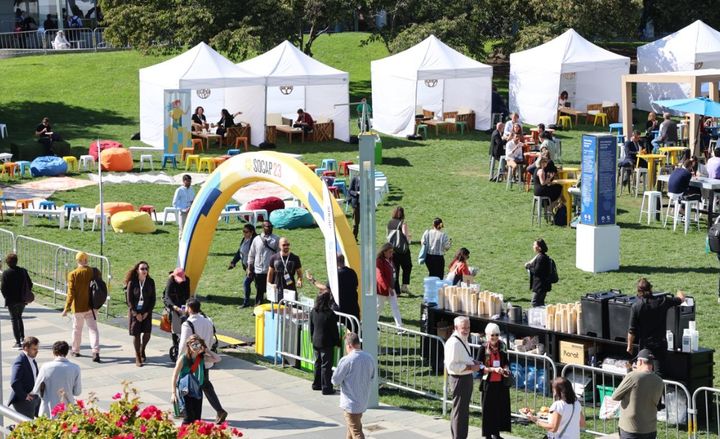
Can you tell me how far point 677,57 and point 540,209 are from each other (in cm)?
1779

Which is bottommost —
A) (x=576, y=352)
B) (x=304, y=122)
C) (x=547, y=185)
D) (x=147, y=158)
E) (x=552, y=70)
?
(x=576, y=352)

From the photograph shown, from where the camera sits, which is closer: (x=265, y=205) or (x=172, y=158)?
(x=265, y=205)

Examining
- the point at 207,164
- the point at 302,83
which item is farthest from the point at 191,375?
the point at 302,83

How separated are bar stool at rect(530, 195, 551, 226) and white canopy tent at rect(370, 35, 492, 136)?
37.9ft

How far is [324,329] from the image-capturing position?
1617cm

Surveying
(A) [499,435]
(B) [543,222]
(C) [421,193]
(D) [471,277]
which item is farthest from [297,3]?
(A) [499,435]

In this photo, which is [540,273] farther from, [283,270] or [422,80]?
[422,80]

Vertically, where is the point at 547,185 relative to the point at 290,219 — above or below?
above

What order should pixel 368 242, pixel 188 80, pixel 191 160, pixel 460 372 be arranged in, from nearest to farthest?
1. pixel 460 372
2. pixel 368 242
3. pixel 191 160
4. pixel 188 80

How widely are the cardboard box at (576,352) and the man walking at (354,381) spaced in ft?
11.2

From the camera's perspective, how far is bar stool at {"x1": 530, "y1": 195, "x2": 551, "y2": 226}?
26562 millimetres

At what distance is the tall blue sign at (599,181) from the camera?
74.6ft

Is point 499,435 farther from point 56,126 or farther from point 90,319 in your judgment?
point 56,126

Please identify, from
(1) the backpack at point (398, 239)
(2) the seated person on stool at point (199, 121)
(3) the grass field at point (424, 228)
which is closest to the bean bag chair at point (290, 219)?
(3) the grass field at point (424, 228)
